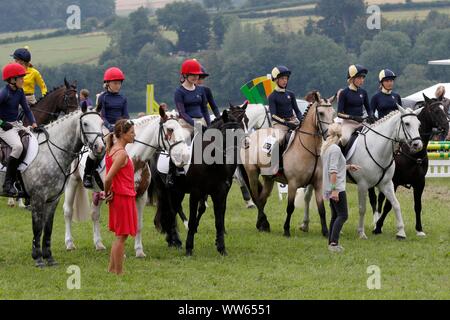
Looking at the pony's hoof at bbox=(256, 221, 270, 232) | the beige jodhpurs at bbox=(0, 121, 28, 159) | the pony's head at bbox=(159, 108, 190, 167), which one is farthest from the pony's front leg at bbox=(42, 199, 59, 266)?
the pony's hoof at bbox=(256, 221, 270, 232)

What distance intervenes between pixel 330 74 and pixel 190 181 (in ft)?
210

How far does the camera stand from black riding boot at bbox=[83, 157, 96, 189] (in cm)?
1431

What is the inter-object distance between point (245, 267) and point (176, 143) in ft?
6.44

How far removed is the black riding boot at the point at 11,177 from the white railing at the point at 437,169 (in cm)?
1633

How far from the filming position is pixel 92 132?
42.0ft

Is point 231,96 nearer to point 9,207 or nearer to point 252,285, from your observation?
point 9,207

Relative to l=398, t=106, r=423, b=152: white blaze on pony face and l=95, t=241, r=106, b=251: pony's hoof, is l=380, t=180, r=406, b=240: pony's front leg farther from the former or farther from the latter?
l=95, t=241, r=106, b=251: pony's hoof

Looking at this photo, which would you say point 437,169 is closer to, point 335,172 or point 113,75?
point 335,172

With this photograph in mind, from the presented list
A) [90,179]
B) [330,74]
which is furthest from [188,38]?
[90,179]

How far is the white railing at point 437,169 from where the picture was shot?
88.3 ft

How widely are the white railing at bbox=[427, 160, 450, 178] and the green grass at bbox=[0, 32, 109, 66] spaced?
57.2m

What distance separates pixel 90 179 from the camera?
47.3ft

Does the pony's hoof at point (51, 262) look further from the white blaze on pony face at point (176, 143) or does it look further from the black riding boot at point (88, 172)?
the white blaze on pony face at point (176, 143)

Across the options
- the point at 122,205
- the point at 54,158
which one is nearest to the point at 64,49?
the point at 54,158
